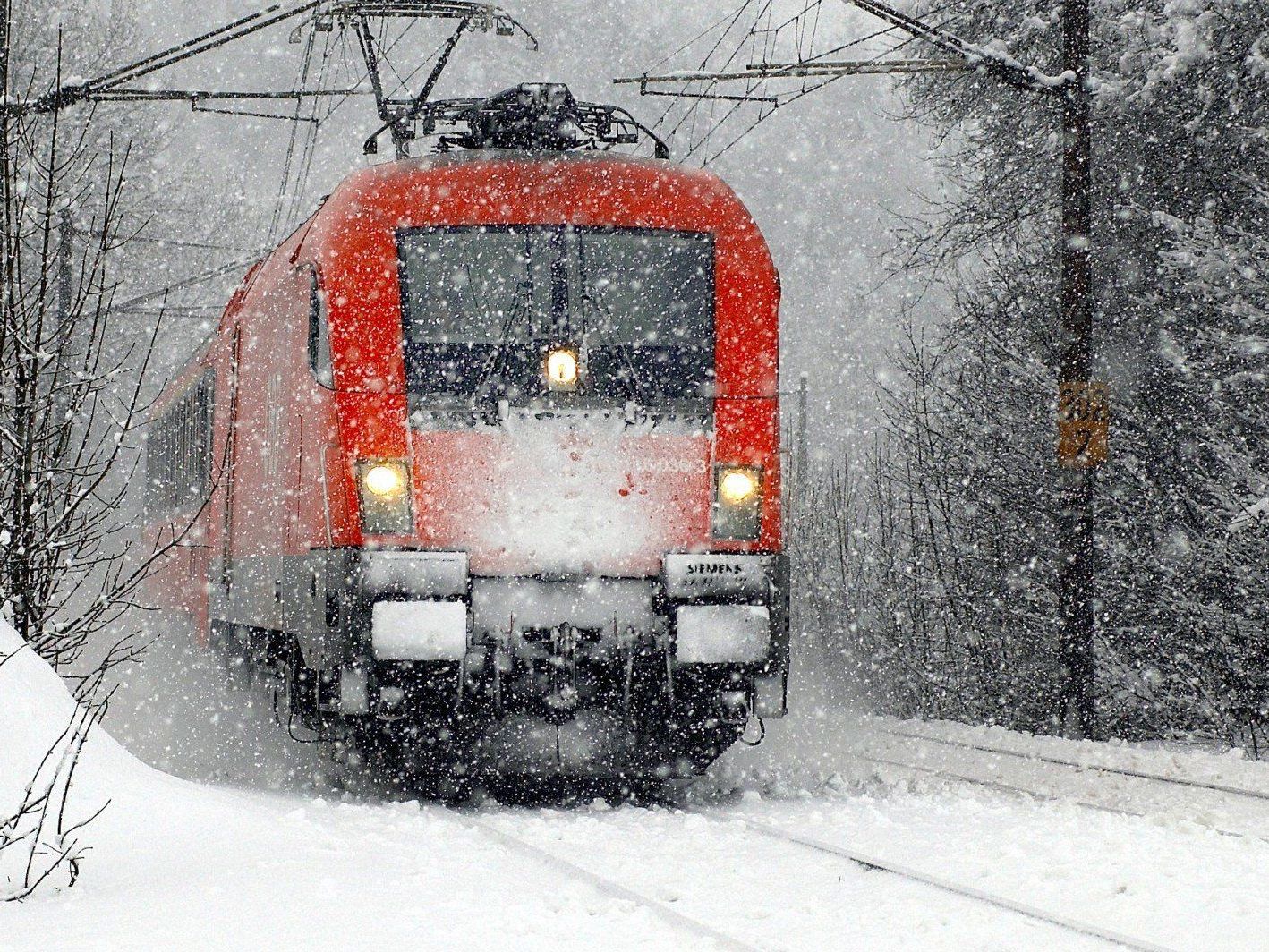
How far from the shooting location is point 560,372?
8.62 meters

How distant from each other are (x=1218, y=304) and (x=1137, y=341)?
2.55 meters

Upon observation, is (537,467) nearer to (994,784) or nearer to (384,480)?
(384,480)

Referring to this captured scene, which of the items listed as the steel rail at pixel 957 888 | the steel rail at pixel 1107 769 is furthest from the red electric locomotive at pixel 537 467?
the steel rail at pixel 1107 769

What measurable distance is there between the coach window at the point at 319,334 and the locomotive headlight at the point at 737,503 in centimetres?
208

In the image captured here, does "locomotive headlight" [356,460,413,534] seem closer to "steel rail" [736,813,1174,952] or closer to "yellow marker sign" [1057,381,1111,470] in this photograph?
"steel rail" [736,813,1174,952]

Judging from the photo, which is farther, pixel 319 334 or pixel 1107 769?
pixel 1107 769

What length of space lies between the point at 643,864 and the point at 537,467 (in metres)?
2.38

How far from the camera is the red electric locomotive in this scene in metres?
8.37

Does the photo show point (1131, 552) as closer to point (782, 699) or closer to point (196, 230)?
point (782, 699)

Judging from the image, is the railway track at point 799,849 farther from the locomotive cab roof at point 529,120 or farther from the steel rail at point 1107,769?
the locomotive cab roof at point 529,120

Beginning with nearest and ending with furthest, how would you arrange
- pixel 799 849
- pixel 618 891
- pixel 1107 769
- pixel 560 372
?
pixel 618 891 < pixel 799 849 < pixel 560 372 < pixel 1107 769

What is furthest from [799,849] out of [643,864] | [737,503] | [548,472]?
[548,472]

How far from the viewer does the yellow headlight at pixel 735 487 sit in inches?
344

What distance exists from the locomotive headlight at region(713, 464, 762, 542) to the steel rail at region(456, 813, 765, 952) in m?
1.97
